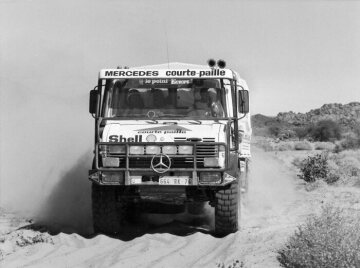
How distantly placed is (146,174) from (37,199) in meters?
5.44

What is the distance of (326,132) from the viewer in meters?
50.3

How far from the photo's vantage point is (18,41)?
2620 centimetres

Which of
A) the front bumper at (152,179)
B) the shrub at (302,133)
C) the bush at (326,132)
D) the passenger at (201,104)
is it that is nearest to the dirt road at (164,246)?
the front bumper at (152,179)

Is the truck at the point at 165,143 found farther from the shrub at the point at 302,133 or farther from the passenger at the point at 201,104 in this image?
the shrub at the point at 302,133

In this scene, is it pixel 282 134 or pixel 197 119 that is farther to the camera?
pixel 282 134

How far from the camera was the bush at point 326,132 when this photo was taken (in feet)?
163

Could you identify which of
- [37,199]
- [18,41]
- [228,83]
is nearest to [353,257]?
[228,83]

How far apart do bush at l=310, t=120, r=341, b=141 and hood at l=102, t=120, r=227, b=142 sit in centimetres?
3954

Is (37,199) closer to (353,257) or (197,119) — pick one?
(197,119)

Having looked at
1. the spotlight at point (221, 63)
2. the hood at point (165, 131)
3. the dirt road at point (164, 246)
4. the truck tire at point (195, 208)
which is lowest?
the dirt road at point (164, 246)

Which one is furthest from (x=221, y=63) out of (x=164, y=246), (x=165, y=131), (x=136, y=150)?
(x=164, y=246)

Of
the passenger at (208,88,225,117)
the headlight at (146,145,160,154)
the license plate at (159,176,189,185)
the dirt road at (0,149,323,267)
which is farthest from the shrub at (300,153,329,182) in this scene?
the headlight at (146,145,160,154)

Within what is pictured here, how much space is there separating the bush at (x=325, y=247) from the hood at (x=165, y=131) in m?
2.68

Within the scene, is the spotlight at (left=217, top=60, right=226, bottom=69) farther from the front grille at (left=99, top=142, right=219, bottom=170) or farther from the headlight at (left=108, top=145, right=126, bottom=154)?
the headlight at (left=108, top=145, right=126, bottom=154)
